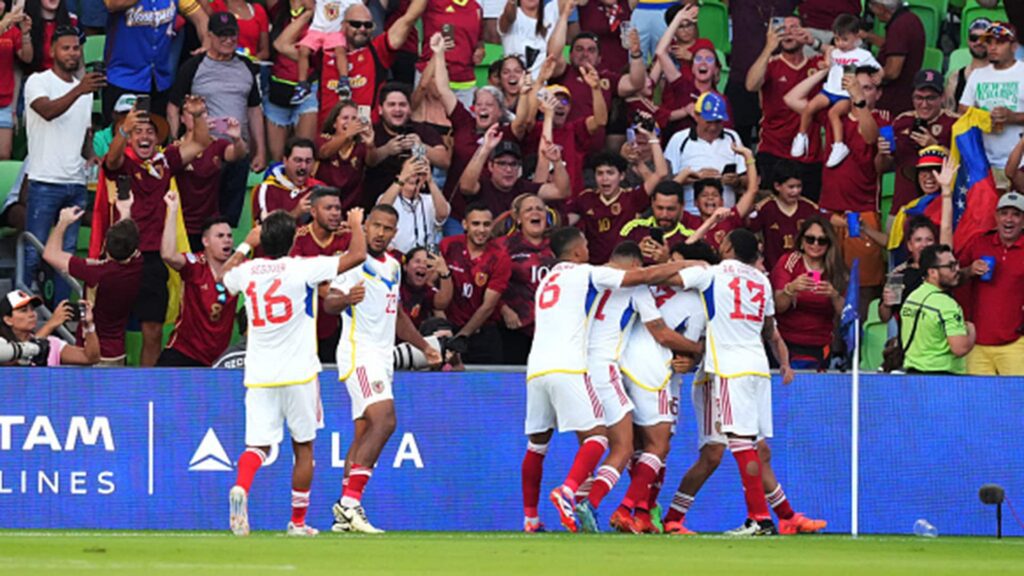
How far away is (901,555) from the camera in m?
12.7

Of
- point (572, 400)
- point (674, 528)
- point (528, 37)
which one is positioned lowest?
point (674, 528)

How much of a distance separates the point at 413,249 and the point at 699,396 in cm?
349

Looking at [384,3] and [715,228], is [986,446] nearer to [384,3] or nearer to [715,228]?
[715,228]

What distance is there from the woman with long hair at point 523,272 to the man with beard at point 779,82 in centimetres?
347

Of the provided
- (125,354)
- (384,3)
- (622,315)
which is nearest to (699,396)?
(622,315)

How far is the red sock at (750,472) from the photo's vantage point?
14.6 metres

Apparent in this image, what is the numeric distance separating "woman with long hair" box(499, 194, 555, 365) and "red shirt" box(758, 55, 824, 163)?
3.65 m

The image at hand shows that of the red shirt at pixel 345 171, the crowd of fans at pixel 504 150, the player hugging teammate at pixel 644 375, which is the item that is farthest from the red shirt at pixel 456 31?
the player hugging teammate at pixel 644 375

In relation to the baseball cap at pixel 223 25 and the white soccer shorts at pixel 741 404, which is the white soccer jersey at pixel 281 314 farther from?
the baseball cap at pixel 223 25

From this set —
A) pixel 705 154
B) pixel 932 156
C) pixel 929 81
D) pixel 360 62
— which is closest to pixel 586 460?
pixel 705 154

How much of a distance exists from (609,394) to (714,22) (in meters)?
8.90

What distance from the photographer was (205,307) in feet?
55.6

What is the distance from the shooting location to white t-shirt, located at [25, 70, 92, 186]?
1838cm

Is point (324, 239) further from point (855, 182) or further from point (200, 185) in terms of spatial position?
point (855, 182)
